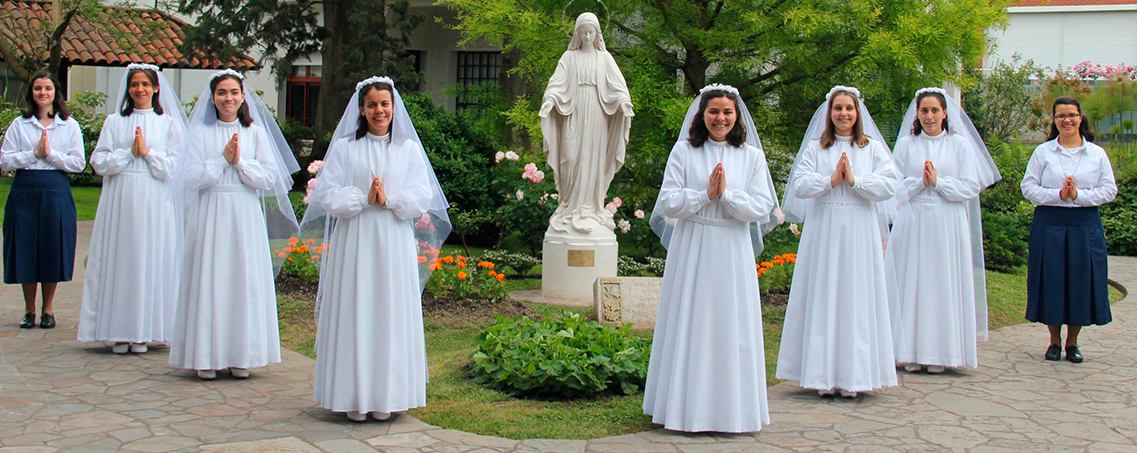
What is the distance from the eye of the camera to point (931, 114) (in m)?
7.27

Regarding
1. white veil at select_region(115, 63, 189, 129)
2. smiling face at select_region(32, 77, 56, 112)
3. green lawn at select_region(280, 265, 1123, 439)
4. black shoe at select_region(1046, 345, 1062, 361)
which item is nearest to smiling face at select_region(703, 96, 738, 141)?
green lawn at select_region(280, 265, 1123, 439)

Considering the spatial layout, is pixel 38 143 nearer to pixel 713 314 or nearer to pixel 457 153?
pixel 713 314

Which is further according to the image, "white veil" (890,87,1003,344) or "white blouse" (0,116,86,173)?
"white blouse" (0,116,86,173)

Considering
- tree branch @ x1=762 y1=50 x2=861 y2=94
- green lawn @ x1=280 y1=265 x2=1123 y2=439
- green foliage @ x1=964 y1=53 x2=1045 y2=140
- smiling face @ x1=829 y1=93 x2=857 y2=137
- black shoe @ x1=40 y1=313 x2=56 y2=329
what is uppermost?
green foliage @ x1=964 y1=53 x2=1045 y2=140

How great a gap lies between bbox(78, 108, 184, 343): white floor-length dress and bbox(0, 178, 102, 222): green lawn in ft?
29.0

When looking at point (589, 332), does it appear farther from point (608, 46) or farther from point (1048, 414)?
point (608, 46)

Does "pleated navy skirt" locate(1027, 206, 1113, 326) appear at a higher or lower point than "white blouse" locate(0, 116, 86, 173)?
lower

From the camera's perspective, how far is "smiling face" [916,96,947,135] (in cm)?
726

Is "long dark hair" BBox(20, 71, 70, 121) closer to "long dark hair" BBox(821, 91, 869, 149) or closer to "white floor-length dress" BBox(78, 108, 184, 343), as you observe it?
"white floor-length dress" BBox(78, 108, 184, 343)

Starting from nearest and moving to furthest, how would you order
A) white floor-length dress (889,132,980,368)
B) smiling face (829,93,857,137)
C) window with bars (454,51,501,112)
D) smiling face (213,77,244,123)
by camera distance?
1. smiling face (829,93,857,137)
2. smiling face (213,77,244,123)
3. white floor-length dress (889,132,980,368)
4. window with bars (454,51,501,112)

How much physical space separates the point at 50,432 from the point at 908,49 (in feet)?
32.2

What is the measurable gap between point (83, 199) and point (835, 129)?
1610 centimetres

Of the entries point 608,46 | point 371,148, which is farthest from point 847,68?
point 371,148

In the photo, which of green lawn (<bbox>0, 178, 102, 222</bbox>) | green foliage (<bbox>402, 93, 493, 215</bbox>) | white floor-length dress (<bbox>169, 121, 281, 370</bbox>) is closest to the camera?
white floor-length dress (<bbox>169, 121, 281, 370</bbox>)
